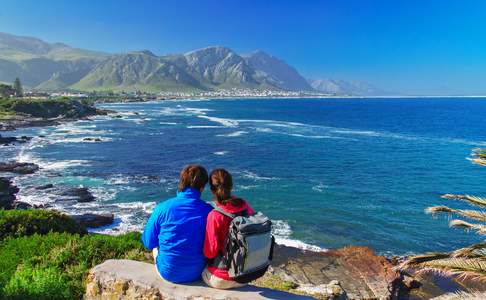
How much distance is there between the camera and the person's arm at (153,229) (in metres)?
5.27

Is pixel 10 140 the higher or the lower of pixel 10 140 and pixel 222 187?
the lower

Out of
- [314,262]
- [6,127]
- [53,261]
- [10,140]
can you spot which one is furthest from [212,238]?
[6,127]

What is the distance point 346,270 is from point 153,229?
15094mm

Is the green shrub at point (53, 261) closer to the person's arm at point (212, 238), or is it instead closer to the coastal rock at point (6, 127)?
the person's arm at point (212, 238)

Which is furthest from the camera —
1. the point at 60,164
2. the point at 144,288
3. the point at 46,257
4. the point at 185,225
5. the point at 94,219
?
the point at 60,164

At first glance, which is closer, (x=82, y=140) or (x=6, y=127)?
(x=82, y=140)

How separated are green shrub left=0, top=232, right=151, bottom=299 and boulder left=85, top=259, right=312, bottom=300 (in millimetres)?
741

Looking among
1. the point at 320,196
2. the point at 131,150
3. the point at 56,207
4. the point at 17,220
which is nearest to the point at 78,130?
the point at 131,150

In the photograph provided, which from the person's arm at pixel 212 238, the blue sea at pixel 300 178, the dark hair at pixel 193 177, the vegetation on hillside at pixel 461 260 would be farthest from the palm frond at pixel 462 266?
the blue sea at pixel 300 178

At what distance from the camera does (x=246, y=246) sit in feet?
15.3

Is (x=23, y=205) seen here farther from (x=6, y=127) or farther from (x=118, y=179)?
(x=6, y=127)

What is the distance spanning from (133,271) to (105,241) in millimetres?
4015

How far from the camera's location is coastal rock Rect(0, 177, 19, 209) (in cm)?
2885

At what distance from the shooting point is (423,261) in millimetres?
7910
